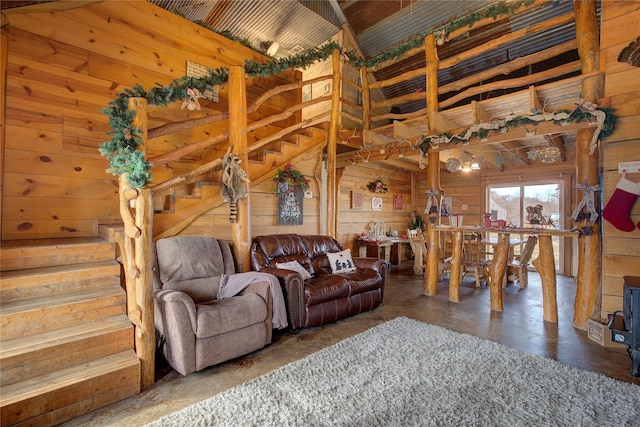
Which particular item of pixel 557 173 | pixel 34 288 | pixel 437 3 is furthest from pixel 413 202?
pixel 34 288

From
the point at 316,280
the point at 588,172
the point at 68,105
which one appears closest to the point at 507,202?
the point at 588,172

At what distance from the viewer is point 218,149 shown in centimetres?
454

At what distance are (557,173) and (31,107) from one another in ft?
28.1

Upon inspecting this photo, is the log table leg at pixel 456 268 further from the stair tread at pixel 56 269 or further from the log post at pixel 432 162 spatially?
the stair tread at pixel 56 269

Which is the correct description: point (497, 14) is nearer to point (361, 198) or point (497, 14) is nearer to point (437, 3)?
point (437, 3)

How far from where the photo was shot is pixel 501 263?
3.88m

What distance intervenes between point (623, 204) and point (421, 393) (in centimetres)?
274

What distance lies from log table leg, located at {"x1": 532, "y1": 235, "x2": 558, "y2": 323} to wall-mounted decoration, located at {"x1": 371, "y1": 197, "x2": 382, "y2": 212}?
4.08 m

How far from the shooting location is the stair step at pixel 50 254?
7.48ft

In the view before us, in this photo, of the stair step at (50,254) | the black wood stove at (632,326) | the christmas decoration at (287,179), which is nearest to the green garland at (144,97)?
the stair step at (50,254)

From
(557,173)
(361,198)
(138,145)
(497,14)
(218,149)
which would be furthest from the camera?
(361,198)

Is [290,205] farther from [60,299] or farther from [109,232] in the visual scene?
[60,299]

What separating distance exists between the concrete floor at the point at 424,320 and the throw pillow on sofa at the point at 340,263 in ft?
2.12

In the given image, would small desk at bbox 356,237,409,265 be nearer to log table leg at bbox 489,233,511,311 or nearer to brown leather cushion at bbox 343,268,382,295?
brown leather cushion at bbox 343,268,382,295
